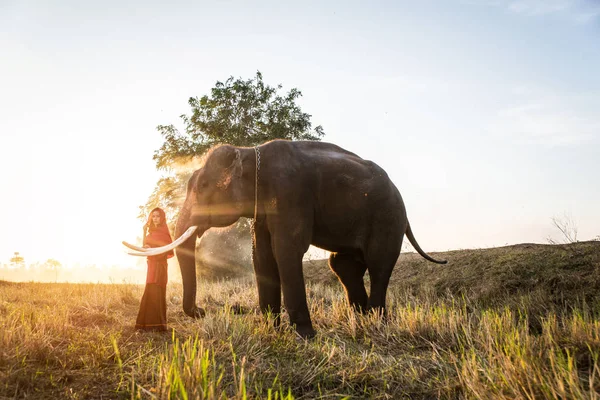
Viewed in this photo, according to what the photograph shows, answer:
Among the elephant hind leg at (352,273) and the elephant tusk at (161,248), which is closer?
the elephant tusk at (161,248)

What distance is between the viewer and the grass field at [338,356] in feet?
9.62

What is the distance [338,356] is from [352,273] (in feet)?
9.09

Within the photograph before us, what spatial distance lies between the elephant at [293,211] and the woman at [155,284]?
95 centimetres

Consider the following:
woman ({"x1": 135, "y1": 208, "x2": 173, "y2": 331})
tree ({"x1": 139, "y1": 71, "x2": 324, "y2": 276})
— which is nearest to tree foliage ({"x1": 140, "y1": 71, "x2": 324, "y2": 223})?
tree ({"x1": 139, "y1": 71, "x2": 324, "y2": 276})

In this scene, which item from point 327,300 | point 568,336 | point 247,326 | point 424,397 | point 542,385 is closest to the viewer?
point 542,385

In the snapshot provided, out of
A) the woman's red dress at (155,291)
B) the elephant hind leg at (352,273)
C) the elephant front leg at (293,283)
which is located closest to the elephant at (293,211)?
the elephant front leg at (293,283)

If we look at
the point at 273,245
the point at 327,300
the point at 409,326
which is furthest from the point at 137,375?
the point at 327,300

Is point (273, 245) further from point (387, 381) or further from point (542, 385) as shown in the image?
point (542, 385)

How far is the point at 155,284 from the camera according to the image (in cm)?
734

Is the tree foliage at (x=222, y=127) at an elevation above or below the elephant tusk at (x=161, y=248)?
above

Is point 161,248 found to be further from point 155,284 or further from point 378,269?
point 378,269

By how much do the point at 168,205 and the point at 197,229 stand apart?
14.9 metres

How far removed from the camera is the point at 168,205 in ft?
67.2

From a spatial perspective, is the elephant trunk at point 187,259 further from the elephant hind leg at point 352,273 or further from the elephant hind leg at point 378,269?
the elephant hind leg at point 378,269
